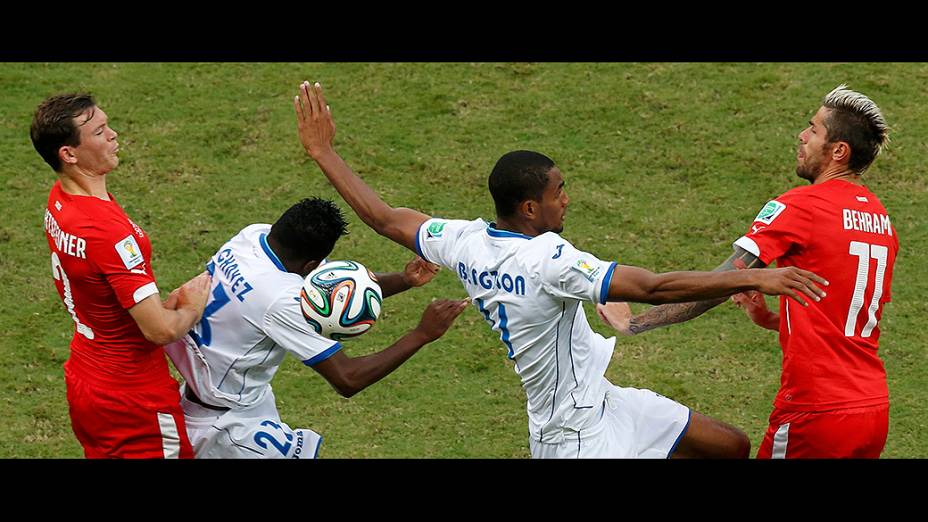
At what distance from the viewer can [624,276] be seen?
260 inches

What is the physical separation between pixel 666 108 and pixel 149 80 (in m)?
4.90

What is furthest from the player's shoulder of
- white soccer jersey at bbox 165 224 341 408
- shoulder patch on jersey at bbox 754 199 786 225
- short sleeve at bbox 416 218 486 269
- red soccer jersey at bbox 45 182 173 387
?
red soccer jersey at bbox 45 182 173 387

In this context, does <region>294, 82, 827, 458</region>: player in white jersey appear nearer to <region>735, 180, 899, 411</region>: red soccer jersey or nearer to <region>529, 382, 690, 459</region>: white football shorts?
<region>529, 382, 690, 459</region>: white football shorts

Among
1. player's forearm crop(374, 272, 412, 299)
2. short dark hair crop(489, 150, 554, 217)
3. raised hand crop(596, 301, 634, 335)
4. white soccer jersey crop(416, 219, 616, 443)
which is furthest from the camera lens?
player's forearm crop(374, 272, 412, 299)

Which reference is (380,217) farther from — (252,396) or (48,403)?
(48,403)

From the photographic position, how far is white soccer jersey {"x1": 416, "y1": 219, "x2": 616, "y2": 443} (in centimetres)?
672

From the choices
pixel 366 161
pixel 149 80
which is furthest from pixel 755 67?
pixel 149 80

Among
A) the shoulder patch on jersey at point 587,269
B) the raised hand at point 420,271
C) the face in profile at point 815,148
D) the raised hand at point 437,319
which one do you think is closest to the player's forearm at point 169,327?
the raised hand at point 437,319

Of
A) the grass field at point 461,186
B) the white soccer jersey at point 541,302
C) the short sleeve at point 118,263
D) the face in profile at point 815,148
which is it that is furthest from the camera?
the grass field at point 461,186

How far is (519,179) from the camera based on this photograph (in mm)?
6926

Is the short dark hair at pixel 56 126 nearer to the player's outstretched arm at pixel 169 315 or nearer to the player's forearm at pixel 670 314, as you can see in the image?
the player's outstretched arm at pixel 169 315

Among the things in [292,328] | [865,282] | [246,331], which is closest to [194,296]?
[246,331]

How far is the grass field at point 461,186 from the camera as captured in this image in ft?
32.3

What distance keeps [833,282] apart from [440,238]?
2.05 m
